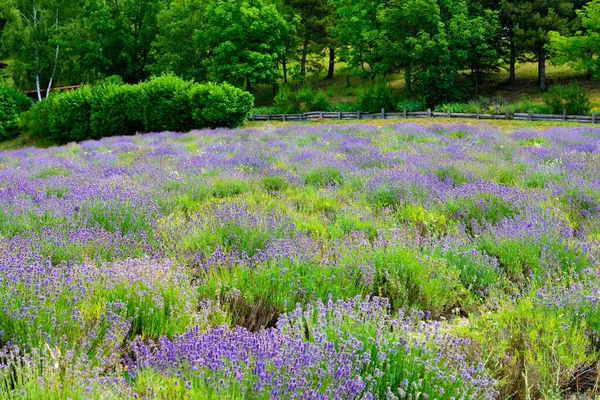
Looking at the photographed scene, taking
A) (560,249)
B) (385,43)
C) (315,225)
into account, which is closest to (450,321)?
(560,249)

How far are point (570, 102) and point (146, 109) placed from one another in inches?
856

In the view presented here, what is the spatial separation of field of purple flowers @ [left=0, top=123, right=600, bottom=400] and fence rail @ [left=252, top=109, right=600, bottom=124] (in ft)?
60.0

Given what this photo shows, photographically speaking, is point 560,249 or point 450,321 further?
point 560,249

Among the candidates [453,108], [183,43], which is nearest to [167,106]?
[453,108]

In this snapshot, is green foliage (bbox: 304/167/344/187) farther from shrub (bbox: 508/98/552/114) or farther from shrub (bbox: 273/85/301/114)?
shrub (bbox: 273/85/301/114)

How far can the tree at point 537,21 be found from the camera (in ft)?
102

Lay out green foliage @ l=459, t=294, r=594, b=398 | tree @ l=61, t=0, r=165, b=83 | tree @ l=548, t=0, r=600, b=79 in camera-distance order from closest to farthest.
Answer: green foliage @ l=459, t=294, r=594, b=398 < tree @ l=548, t=0, r=600, b=79 < tree @ l=61, t=0, r=165, b=83

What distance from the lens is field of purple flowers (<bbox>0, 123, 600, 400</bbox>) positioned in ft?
6.81

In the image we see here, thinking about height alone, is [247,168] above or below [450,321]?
above

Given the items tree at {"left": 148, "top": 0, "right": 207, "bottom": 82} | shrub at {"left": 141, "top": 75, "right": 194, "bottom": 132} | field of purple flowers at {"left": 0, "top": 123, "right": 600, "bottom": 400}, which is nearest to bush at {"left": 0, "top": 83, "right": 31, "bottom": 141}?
tree at {"left": 148, "top": 0, "right": 207, "bottom": 82}

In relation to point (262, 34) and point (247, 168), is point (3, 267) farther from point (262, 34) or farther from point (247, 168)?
point (262, 34)

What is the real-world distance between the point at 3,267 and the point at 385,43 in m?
33.5

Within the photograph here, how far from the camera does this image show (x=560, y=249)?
150 inches

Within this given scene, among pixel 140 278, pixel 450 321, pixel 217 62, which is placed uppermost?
pixel 217 62
